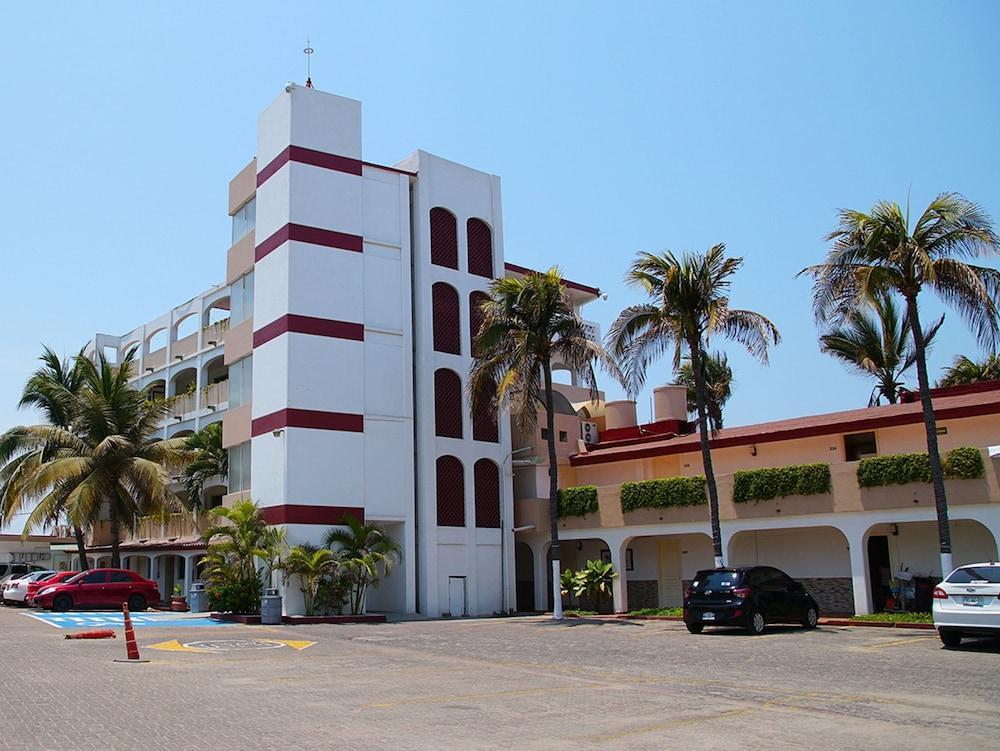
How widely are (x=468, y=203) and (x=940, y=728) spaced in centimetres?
2994

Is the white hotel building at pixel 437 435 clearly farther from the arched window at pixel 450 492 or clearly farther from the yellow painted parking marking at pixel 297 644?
the yellow painted parking marking at pixel 297 644

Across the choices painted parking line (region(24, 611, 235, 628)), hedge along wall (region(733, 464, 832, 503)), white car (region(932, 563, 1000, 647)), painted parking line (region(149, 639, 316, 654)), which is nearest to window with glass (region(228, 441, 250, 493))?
painted parking line (region(24, 611, 235, 628))

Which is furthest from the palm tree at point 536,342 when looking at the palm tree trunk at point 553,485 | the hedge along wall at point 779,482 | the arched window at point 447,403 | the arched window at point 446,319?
the hedge along wall at point 779,482

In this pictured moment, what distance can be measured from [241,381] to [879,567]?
2266 cm

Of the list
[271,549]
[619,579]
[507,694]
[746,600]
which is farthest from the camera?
[619,579]

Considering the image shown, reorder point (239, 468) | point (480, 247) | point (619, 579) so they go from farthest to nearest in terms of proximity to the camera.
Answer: point (480, 247) → point (239, 468) → point (619, 579)

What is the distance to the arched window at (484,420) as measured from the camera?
117 feet

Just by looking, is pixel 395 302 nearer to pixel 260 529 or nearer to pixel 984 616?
pixel 260 529

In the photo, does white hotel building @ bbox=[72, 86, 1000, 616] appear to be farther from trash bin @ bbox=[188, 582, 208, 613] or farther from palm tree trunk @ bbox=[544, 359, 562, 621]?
trash bin @ bbox=[188, 582, 208, 613]

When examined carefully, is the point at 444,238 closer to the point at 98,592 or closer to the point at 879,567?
the point at 98,592

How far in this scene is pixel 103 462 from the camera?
3894 cm

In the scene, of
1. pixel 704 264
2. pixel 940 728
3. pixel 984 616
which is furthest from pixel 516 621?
pixel 940 728

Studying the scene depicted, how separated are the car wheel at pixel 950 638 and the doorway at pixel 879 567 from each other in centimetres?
1114

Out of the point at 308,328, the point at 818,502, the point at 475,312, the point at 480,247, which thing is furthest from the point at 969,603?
the point at 480,247
